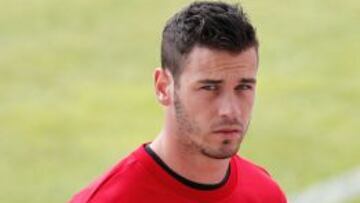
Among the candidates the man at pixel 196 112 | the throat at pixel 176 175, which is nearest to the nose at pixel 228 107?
the man at pixel 196 112

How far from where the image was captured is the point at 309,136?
41.0 feet

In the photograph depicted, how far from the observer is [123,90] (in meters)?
14.0

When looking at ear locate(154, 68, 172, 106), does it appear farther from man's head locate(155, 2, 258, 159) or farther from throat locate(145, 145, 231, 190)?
throat locate(145, 145, 231, 190)

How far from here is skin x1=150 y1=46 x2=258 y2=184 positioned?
4.04 metres

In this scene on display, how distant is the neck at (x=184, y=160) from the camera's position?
4238 mm

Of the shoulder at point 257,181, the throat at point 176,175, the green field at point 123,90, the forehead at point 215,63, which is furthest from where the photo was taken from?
the green field at point 123,90

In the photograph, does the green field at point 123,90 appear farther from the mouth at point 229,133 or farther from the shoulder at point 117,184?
the mouth at point 229,133

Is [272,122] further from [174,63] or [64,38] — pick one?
[174,63]

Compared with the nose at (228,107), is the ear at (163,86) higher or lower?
higher

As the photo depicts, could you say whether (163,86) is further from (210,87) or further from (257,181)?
(257,181)

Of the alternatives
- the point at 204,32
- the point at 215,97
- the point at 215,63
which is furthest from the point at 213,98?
the point at 204,32

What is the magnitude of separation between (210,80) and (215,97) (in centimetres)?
6

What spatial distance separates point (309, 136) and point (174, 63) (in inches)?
335

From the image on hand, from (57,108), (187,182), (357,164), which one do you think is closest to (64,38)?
(57,108)
